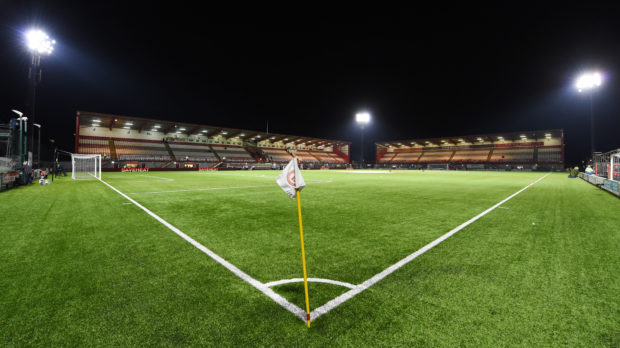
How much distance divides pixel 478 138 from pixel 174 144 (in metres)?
76.0

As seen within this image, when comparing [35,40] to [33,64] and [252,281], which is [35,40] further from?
[252,281]

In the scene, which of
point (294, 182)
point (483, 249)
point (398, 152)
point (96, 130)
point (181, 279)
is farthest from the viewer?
point (398, 152)

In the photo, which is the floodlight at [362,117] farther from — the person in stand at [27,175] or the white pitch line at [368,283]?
the white pitch line at [368,283]

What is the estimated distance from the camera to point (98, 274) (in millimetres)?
3332

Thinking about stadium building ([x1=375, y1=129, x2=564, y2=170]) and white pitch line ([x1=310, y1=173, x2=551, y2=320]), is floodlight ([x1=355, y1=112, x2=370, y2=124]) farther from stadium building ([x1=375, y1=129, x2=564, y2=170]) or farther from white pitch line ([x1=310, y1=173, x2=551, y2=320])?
white pitch line ([x1=310, y1=173, x2=551, y2=320])

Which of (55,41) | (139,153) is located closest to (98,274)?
(55,41)

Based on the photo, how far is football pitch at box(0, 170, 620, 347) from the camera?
2.15m

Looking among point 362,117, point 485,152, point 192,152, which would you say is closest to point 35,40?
point 192,152

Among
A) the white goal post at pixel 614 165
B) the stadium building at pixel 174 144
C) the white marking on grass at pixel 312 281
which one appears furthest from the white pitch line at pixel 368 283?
the stadium building at pixel 174 144

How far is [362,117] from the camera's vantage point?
6662cm

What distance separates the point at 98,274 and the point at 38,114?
79.1 m

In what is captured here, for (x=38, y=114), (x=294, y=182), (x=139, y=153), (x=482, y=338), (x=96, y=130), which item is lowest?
(x=482, y=338)

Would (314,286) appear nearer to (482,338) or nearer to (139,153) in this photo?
(482,338)

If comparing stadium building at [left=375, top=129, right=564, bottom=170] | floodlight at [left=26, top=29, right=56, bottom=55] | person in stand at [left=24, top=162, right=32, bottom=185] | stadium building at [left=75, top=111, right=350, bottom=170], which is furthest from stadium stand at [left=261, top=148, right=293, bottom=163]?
person in stand at [left=24, top=162, right=32, bottom=185]
